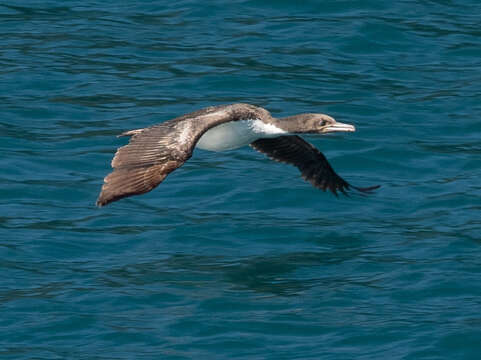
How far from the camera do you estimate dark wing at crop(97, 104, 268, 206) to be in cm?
1088

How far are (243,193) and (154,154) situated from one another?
458 centimetres

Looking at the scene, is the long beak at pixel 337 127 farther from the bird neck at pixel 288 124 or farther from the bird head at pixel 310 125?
the bird neck at pixel 288 124

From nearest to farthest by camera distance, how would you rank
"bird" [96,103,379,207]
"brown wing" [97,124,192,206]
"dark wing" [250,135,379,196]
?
"brown wing" [97,124,192,206] < "bird" [96,103,379,207] < "dark wing" [250,135,379,196]

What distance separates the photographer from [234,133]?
507 inches

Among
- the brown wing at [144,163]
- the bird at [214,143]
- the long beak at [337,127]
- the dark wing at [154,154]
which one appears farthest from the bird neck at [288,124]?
the brown wing at [144,163]

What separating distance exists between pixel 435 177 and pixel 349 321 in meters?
4.60

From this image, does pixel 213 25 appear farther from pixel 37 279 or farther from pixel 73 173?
pixel 37 279

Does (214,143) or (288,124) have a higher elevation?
(288,124)

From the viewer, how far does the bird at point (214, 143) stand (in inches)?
436

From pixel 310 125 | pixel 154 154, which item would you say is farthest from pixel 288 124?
pixel 154 154

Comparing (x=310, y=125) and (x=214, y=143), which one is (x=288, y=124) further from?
(x=214, y=143)

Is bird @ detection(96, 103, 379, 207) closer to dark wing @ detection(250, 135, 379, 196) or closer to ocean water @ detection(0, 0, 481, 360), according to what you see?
dark wing @ detection(250, 135, 379, 196)

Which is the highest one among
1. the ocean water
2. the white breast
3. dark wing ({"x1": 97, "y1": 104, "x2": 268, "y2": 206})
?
dark wing ({"x1": 97, "y1": 104, "x2": 268, "y2": 206})

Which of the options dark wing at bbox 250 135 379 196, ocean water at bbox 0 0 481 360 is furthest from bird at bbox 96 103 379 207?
ocean water at bbox 0 0 481 360
